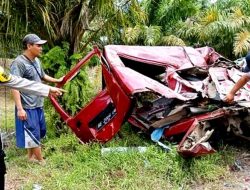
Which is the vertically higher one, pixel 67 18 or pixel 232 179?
Result: pixel 67 18

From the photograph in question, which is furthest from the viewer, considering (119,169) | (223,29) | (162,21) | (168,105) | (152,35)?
(162,21)

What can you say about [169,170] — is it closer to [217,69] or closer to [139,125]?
[139,125]

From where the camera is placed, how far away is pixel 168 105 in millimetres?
5469

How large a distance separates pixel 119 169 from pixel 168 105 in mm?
1184

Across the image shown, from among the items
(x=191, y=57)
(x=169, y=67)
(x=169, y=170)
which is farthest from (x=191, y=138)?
(x=191, y=57)

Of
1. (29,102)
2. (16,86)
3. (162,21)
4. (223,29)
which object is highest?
(16,86)

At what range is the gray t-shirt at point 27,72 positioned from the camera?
16.2 ft

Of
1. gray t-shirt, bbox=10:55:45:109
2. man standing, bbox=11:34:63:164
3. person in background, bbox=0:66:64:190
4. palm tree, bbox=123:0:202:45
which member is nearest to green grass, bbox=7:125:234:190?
man standing, bbox=11:34:63:164


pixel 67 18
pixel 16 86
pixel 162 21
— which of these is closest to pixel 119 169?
pixel 16 86

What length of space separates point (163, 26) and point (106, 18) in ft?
22.1

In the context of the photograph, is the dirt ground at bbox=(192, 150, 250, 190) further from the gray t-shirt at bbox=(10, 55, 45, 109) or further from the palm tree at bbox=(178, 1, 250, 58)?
the palm tree at bbox=(178, 1, 250, 58)

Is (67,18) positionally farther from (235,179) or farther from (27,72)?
Result: (235,179)

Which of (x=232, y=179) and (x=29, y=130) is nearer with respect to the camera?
(x=232, y=179)

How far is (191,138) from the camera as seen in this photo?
4773mm
